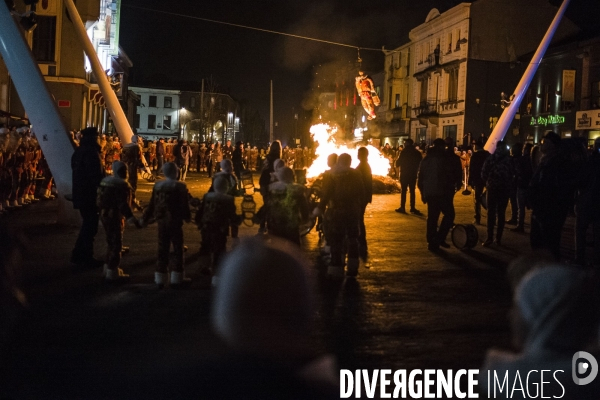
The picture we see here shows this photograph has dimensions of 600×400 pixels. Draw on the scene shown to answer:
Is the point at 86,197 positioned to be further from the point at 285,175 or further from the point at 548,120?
the point at 548,120

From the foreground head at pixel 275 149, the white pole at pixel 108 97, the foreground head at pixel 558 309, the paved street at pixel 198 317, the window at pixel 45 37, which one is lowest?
the paved street at pixel 198 317

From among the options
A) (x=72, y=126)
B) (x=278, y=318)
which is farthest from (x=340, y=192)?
(x=72, y=126)

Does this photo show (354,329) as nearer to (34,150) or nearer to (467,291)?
(467,291)

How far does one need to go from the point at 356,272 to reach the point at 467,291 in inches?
62.8

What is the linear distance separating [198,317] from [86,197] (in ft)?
12.1

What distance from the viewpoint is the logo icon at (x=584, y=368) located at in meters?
3.51

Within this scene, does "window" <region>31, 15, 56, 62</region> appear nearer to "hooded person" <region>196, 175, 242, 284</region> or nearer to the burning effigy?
the burning effigy

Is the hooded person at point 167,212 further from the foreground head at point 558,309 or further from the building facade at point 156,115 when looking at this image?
the building facade at point 156,115

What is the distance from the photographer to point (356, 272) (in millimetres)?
10273

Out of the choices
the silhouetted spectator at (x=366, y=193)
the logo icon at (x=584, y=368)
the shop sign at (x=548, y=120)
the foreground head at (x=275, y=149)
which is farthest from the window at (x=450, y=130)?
the logo icon at (x=584, y=368)

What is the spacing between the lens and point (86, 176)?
35.2ft

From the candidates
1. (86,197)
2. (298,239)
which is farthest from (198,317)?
(86,197)

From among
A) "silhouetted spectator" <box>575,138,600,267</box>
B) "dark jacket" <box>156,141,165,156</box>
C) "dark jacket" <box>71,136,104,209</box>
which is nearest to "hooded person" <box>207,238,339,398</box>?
"dark jacket" <box>71,136,104,209</box>

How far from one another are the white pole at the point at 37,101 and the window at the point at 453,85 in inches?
1591
